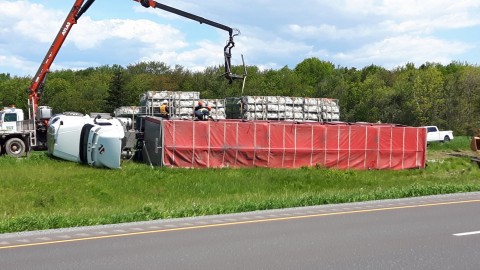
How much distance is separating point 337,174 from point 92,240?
19.2 meters

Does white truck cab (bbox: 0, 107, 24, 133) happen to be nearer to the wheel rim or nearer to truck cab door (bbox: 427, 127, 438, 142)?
the wheel rim

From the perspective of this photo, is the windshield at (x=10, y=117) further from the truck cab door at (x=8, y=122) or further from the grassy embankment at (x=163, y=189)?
the grassy embankment at (x=163, y=189)

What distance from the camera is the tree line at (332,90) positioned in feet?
269

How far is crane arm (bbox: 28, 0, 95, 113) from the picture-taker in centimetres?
3281

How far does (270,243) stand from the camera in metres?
9.52

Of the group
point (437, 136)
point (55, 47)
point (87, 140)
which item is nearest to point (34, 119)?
point (55, 47)

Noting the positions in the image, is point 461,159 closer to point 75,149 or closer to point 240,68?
point 75,149

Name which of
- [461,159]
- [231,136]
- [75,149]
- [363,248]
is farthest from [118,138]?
[461,159]

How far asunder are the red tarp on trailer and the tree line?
49.3 metres

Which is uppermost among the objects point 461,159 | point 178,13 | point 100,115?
point 178,13

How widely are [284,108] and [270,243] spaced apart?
33999mm

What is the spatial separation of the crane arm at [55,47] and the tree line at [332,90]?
47108 millimetres

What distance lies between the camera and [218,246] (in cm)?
933

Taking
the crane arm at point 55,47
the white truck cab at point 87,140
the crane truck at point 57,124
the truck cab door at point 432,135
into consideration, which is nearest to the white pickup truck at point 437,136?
the truck cab door at point 432,135
